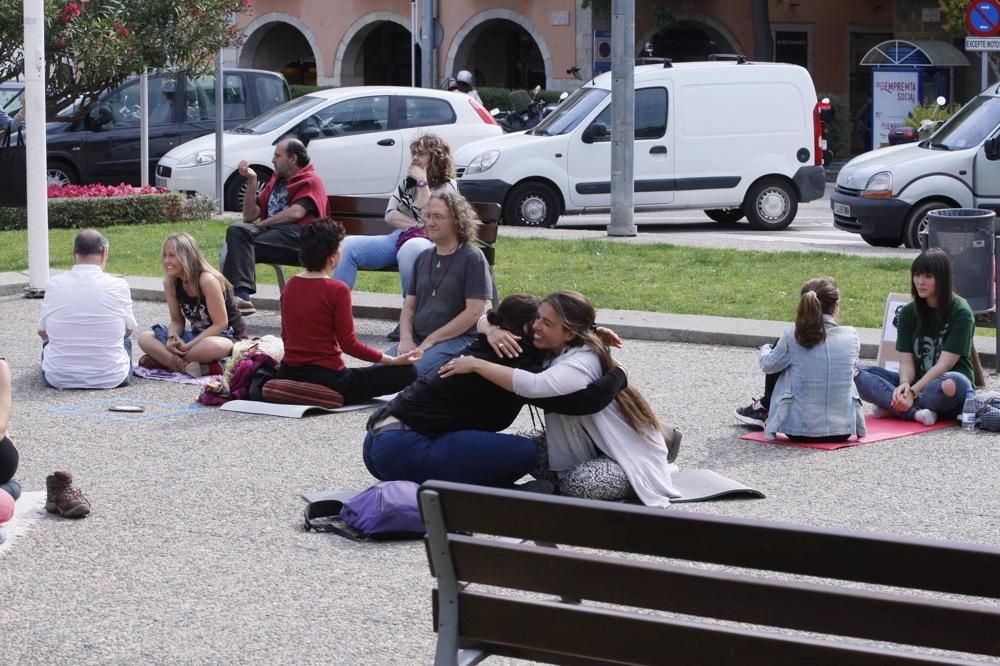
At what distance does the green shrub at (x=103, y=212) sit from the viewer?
16891mm

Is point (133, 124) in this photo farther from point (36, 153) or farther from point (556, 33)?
point (556, 33)

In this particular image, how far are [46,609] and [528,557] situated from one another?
2.24 m

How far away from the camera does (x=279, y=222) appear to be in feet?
36.9

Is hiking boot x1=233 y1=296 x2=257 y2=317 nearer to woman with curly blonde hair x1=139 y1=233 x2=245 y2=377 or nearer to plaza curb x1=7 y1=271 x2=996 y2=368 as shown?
plaza curb x1=7 y1=271 x2=996 y2=368

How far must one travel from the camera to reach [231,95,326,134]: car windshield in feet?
62.9

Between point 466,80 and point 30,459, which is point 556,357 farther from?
point 466,80

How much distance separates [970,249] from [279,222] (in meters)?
4.65

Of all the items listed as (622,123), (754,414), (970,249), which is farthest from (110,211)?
(754,414)

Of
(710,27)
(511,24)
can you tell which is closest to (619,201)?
(710,27)

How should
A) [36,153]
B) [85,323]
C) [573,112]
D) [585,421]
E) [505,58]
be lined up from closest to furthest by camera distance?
[585,421]
[85,323]
[36,153]
[573,112]
[505,58]

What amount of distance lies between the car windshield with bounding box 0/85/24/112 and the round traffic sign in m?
12.7

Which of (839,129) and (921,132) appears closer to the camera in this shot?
(921,132)

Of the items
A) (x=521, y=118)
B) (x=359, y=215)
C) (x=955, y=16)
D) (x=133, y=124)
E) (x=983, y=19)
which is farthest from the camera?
(x=955, y=16)

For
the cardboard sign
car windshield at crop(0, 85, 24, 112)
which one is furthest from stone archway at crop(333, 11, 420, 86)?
the cardboard sign
